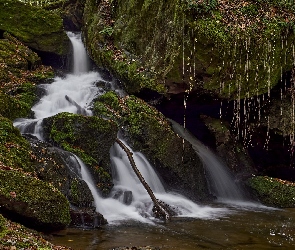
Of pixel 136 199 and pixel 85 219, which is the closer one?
pixel 85 219

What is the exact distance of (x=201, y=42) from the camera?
36.4ft

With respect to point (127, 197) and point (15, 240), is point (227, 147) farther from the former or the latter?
point (15, 240)

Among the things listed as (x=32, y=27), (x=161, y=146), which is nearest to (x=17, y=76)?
(x=32, y=27)

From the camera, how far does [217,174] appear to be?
13.1 m

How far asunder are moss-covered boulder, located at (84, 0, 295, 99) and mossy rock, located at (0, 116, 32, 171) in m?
5.45

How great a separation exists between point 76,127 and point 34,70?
684 centimetres

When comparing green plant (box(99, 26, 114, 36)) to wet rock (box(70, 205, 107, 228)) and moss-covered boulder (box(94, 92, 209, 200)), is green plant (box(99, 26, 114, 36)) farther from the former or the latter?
wet rock (box(70, 205, 107, 228))

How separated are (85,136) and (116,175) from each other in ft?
5.06

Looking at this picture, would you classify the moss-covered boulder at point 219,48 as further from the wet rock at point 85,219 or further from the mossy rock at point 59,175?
the wet rock at point 85,219

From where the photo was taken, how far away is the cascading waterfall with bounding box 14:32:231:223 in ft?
28.9

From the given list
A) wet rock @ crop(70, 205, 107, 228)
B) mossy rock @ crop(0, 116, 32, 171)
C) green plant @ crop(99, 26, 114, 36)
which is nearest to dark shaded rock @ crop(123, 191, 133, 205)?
wet rock @ crop(70, 205, 107, 228)

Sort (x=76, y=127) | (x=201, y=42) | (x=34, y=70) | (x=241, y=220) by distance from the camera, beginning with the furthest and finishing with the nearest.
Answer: (x=34, y=70) → (x=201, y=42) → (x=76, y=127) → (x=241, y=220)

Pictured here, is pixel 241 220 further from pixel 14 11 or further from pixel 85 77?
pixel 14 11

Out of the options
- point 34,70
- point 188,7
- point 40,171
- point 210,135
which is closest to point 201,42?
point 188,7
